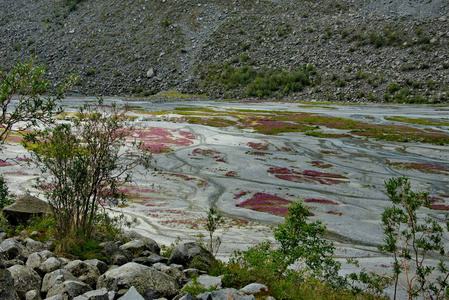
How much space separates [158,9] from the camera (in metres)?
153

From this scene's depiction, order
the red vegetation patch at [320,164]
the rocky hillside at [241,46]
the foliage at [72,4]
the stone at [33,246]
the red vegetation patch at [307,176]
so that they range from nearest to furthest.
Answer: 1. the stone at [33,246]
2. the red vegetation patch at [307,176]
3. the red vegetation patch at [320,164]
4. the rocky hillside at [241,46]
5. the foliage at [72,4]

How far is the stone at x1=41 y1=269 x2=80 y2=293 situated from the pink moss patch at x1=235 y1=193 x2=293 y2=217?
59.6 feet

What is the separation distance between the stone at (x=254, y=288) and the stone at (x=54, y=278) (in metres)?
4.26

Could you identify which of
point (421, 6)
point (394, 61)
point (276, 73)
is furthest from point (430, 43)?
point (276, 73)

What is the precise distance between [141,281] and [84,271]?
1.80 m

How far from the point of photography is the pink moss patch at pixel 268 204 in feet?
83.6

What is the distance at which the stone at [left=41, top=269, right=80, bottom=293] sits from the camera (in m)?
7.95

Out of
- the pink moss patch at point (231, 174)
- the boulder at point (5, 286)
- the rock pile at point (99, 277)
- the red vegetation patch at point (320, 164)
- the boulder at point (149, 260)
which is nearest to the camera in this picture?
the boulder at point (5, 286)

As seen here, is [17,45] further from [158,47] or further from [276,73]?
[276,73]

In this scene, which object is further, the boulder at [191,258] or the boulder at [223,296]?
the boulder at [191,258]

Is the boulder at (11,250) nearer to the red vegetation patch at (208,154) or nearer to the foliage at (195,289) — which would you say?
the foliage at (195,289)

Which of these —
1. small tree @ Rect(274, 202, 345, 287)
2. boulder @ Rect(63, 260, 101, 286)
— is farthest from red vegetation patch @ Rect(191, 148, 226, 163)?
boulder @ Rect(63, 260, 101, 286)

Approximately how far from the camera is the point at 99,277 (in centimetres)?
858

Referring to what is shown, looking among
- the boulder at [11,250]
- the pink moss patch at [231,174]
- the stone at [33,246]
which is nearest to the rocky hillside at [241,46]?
the pink moss patch at [231,174]
